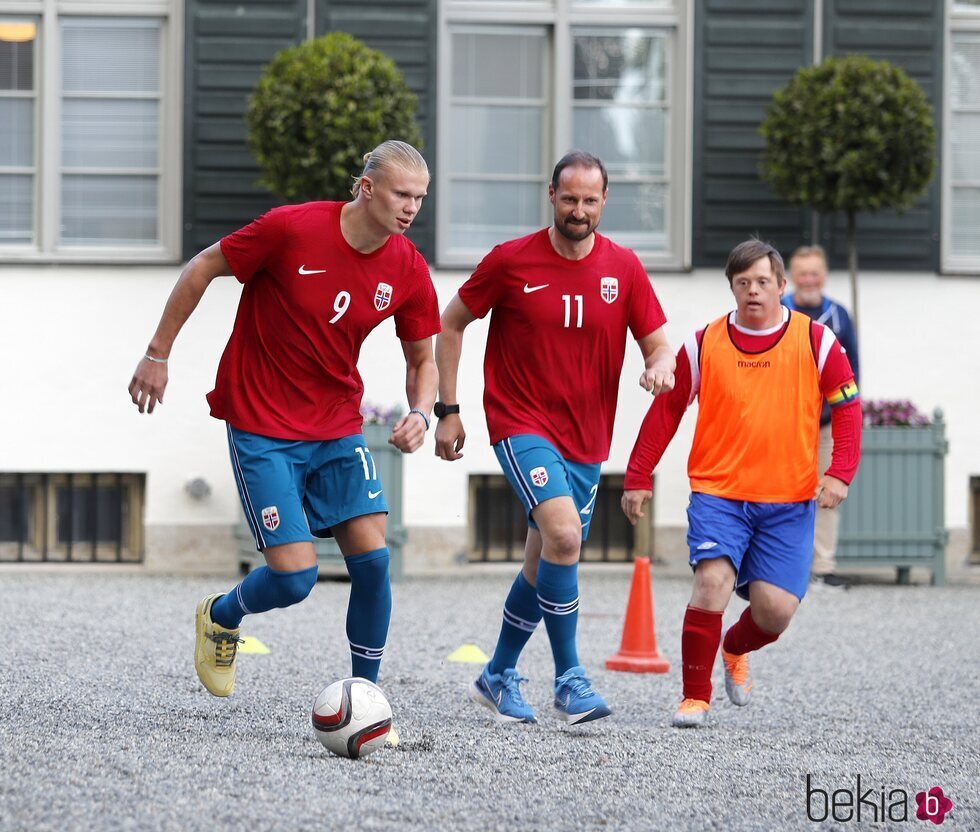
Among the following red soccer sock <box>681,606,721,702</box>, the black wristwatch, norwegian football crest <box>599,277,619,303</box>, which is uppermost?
norwegian football crest <box>599,277,619,303</box>

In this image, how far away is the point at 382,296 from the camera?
5.71 m

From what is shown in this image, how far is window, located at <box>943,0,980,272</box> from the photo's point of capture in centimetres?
1288

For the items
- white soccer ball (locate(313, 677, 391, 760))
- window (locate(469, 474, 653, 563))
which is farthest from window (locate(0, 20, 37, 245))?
white soccer ball (locate(313, 677, 391, 760))

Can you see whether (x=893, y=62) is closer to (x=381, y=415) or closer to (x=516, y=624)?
(x=381, y=415)

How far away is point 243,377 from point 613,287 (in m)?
1.46

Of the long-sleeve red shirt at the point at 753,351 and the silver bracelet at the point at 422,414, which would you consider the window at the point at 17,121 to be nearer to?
the long-sleeve red shirt at the point at 753,351

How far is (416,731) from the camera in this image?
588 cm

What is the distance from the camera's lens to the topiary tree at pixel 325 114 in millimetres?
11234

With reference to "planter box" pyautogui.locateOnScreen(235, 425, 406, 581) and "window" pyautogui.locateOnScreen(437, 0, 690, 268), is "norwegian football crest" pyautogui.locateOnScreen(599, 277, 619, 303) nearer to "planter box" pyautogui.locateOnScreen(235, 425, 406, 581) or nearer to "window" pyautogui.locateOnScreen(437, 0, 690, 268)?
"planter box" pyautogui.locateOnScreen(235, 425, 406, 581)

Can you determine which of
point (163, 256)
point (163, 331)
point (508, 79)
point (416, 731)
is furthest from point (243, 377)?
point (508, 79)

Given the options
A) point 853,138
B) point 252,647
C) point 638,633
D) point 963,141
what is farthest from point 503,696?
point 963,141

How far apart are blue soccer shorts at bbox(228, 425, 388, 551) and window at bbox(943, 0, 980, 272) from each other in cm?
815

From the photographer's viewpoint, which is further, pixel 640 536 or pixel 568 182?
pixel 640 536

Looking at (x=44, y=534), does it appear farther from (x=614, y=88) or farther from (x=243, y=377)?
(x=243, y=377)
